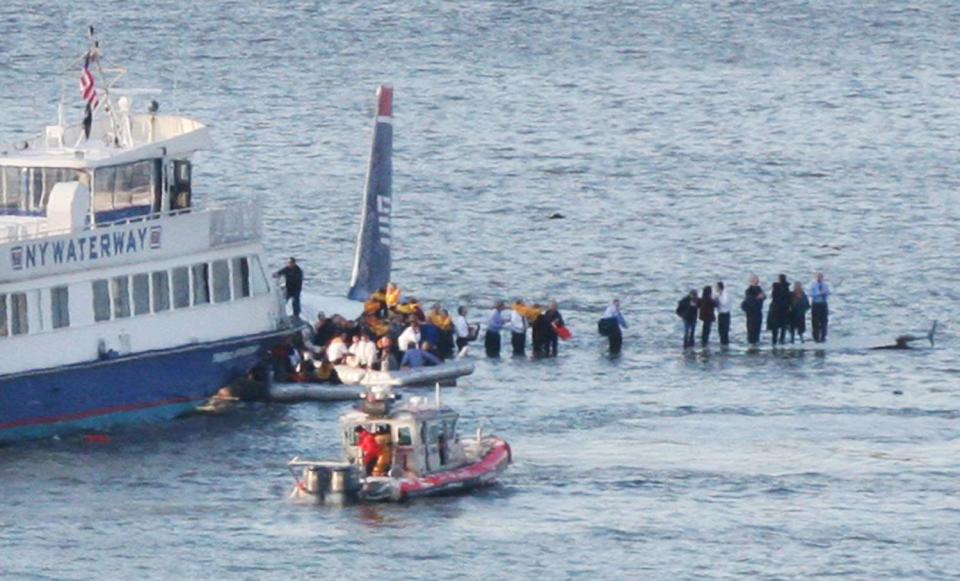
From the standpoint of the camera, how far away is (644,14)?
179 metres

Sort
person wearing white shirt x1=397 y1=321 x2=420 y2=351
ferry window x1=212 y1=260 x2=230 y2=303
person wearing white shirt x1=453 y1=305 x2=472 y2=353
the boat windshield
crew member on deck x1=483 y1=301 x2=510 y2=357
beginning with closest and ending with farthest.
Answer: the boat windshield, ferry window x1=212 y1=260 x2=230 y2=303, person wearing white shirt x1=397 y1=321 x2=420 y2=351, person wearing white shirt x1=453 y1=305 x2=472 y2=353, crew member on deck x1=483 y1=301 x2=510 y2=357

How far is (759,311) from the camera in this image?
7638 cm

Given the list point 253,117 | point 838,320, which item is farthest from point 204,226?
point 253,117

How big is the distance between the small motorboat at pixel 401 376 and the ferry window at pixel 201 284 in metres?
3.98

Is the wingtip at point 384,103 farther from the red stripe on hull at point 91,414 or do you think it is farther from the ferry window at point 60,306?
the ferry window at point 60,306

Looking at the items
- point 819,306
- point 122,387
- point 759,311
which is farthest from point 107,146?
point 819,306

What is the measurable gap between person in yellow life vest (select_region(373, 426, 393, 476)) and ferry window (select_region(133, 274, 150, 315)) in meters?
9.89

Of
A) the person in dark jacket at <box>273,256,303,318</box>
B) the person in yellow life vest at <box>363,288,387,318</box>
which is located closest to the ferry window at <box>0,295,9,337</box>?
the person in dark jacket at <box>273,256,303,318</box>

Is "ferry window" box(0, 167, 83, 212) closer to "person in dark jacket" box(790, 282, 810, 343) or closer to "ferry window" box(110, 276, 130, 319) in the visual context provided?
"ferry window" box(110, 276, 130, 319)

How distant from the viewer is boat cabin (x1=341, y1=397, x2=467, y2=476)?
57.3 meters

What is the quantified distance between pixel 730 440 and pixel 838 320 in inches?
775

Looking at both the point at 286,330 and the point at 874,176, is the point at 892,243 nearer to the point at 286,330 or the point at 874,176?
the point at 874,176

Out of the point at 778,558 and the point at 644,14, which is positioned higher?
the point at 644,14

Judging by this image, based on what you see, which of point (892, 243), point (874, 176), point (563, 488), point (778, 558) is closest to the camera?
point (778, 558)
